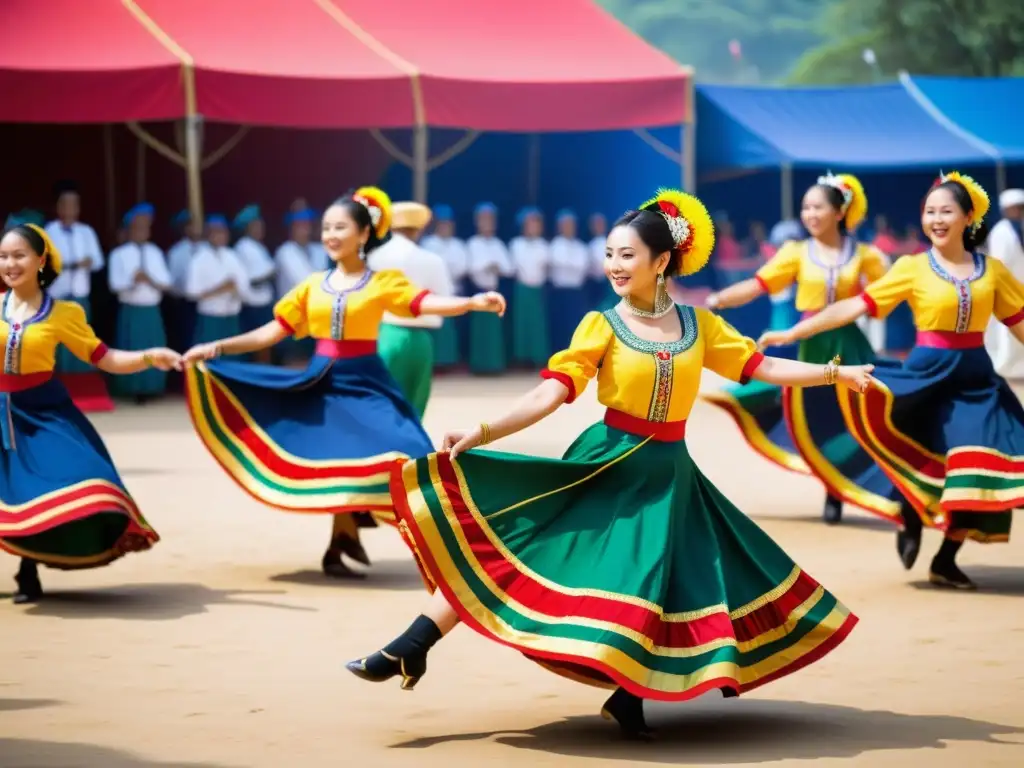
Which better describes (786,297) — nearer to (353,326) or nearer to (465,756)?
(353,326)

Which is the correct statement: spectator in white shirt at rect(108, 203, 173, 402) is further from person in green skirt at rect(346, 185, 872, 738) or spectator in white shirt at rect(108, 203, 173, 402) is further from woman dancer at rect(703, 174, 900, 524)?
person in green skirt at rect(346, 185, 872, 738)

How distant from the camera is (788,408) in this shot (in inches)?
377

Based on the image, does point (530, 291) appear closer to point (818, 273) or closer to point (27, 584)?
point (818, 273)

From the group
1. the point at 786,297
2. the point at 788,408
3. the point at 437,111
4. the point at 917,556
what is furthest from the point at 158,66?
the point at 917,556

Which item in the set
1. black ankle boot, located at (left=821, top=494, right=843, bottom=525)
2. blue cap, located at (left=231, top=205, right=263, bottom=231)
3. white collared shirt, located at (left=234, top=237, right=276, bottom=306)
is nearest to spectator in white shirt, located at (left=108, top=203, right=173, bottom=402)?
white collared shirt, located at (left=234, top=237, right=276, bottom=306)

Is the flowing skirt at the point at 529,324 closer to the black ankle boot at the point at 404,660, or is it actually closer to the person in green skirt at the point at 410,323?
the person in green skirt at the point at 410,323

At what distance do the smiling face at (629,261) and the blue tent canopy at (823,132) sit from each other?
591 inches

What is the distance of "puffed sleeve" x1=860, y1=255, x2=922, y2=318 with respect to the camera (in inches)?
314

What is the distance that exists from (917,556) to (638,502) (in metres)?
3.33

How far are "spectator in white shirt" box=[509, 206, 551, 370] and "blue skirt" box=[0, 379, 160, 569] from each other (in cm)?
1168

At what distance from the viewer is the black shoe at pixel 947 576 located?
7.98m

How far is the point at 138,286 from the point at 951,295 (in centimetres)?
965

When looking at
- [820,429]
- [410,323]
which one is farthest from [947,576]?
[410,323]

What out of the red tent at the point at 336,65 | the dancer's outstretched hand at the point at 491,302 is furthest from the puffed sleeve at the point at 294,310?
the red tent at the point at 336,65
